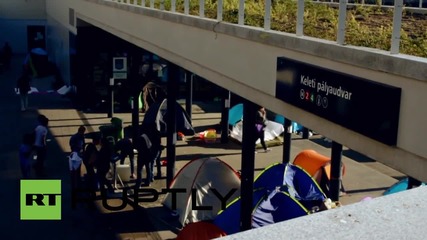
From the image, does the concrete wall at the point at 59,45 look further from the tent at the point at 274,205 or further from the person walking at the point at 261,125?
the tent at the point at 274,205

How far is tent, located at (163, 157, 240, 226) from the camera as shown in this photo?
11430mm

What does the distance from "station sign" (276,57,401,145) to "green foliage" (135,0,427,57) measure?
15.4 inches

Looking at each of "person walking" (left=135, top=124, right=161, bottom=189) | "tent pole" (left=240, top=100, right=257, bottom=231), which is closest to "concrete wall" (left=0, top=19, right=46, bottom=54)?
"person walking" (left=135, top=124, right=161, bottom=189)

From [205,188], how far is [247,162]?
9.15 feet

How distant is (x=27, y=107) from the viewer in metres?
22.3

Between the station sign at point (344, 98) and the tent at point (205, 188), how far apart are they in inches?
213

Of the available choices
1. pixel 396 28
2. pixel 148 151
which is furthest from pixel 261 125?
pixel 396 28

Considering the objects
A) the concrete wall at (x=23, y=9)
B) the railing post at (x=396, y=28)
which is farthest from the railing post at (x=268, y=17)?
the concrete wall at (x=23, y=9)

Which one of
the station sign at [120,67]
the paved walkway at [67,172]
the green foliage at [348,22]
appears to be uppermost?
the green foliage at [348,22]

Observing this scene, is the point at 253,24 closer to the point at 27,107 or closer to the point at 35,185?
the point at 35,185

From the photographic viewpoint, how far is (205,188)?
11477 millimetres

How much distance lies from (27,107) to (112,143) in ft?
27.9

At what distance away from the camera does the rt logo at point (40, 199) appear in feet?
38.6

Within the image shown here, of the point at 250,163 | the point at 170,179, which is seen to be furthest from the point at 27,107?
the point at 250,163
